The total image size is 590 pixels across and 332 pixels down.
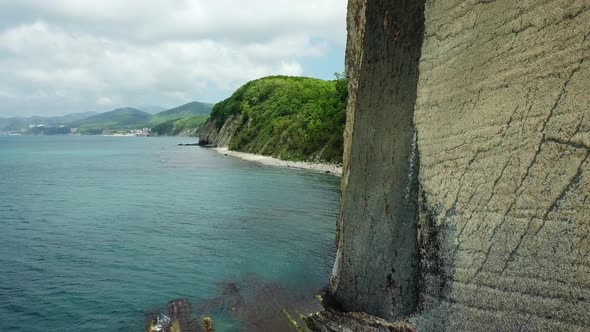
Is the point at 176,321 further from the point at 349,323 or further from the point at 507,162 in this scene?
the point at 507,162

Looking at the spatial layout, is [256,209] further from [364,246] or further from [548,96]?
[548,96]

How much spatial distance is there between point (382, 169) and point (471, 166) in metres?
2.70

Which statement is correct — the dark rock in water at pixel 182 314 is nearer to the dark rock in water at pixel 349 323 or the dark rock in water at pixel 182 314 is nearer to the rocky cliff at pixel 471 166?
the dark rock in water at pixel 349 323

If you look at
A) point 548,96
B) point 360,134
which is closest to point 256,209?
point 360,134

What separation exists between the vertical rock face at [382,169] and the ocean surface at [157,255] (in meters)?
4.06

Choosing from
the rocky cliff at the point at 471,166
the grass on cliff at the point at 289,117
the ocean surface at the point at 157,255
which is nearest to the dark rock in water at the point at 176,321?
the ocean surface at the point at 157,255

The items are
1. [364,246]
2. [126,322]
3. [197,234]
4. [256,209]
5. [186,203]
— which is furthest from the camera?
[186,203]

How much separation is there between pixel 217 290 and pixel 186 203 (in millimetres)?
19662

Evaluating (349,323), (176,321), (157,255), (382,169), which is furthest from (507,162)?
(157,255)

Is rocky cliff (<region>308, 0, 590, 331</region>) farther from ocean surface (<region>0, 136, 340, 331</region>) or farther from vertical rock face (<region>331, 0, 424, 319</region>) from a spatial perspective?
ocean surface (<region>0, 136, 340, 331</region>)

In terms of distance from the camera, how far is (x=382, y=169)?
9875 mm

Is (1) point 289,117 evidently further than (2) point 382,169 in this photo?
Yes

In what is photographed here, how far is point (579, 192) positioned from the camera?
5.66 meters

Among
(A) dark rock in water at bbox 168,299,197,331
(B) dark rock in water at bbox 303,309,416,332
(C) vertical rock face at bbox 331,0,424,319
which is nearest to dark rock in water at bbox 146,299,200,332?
(A) dark rock in water at bbox 168,299,197,331
